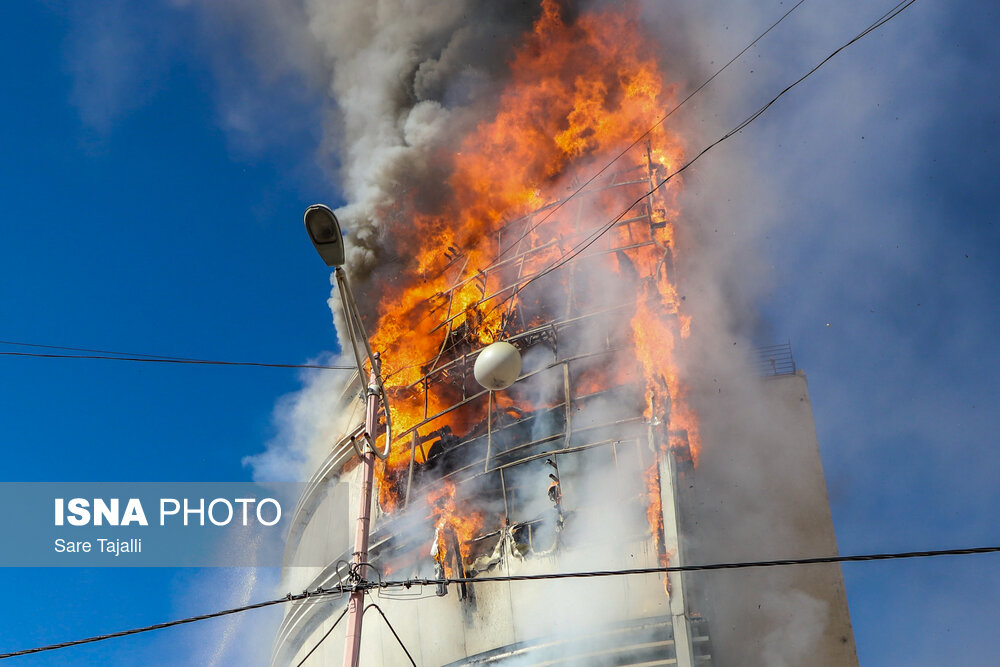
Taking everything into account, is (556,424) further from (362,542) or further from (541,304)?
(362,542)

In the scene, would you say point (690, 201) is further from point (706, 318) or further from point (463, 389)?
point (463, 389)

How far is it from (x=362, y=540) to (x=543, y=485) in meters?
7.04

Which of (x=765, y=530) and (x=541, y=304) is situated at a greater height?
(x=541, y=304)

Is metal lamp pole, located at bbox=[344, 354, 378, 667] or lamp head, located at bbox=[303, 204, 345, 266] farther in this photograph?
lamp head, located at bbox=[303, 204, 345, 266]

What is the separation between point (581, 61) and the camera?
22734mm

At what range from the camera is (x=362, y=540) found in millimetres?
8250

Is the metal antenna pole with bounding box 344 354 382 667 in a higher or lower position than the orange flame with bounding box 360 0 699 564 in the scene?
lower

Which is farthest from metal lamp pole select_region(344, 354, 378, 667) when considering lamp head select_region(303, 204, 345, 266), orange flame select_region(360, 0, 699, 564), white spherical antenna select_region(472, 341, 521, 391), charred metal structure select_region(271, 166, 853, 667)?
orange flame select_region(360, 0, 699, 564)

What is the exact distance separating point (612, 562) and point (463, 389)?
18.1ft

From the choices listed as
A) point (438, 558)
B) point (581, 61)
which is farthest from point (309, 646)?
point (581, 61)

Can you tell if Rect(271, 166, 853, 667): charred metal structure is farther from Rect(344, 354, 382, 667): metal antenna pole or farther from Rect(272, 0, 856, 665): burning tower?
Rect(344, 354, 382, 667): metal antenna pole

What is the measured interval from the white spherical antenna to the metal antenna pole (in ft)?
4.94

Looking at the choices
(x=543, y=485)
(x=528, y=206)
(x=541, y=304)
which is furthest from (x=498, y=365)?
(x=528, y=206)

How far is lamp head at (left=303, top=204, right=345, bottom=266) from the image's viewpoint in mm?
7806
